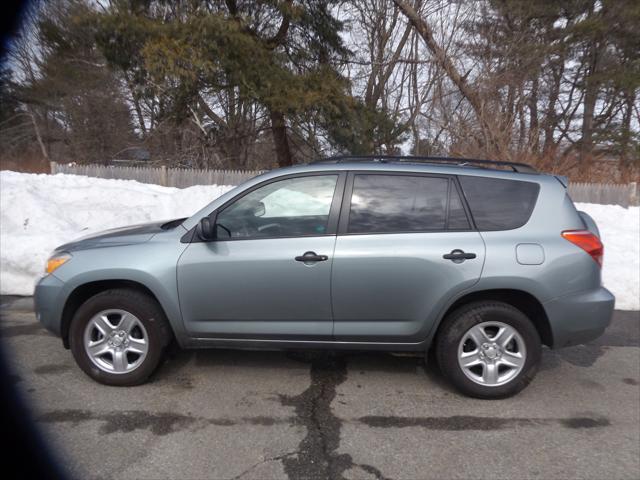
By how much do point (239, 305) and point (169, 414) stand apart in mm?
888

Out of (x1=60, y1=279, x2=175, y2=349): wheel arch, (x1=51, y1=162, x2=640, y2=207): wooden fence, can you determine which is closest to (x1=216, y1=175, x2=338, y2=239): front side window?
(x1=60, y1=279, x2=175, y2=349): wheel arch

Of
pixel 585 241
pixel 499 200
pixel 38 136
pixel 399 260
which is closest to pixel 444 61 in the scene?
pixel 499 200

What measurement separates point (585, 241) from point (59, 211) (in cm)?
816

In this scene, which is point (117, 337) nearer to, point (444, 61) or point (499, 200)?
point (499, 200)

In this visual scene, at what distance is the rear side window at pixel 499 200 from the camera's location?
11.0 feet

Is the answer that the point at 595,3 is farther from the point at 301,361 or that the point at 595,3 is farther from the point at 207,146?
the point at 301,361

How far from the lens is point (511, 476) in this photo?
2531mm

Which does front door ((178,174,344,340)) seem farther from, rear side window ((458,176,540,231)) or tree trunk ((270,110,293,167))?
tree trunk ((270,110,293,167))

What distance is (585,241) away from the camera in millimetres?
3287

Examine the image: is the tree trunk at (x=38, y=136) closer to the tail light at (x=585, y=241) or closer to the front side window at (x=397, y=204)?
→ the front side window at (x=397, y=204)

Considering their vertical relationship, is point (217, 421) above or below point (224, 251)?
below

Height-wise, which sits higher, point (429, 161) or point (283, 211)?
point (429, 161)

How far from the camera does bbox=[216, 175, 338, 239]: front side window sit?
344 cm

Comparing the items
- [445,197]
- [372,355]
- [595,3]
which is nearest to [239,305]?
[372,355]
